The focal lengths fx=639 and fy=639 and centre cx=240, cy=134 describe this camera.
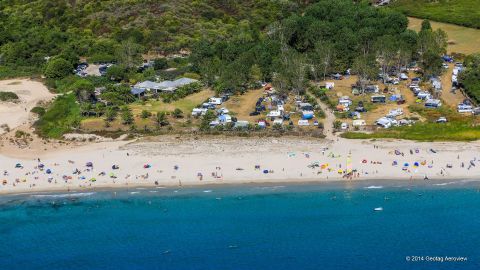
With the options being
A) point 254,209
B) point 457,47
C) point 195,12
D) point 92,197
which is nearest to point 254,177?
point 254,209

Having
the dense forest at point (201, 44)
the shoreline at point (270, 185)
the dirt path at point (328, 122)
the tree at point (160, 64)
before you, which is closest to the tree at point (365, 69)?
the dense forest at point (201, 44)

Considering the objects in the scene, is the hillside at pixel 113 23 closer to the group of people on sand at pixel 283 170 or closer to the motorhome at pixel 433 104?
the motorhome at pixel 433 104

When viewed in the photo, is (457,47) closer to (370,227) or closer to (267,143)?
(267,143)

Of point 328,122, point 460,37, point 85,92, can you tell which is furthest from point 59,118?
point 460,37

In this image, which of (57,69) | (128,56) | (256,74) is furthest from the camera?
(128,56)

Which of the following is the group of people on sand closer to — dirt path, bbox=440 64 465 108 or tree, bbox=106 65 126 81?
dirt path, bbox=440 64 465 108

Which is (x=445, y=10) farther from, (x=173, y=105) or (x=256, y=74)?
(x=173, y=105)
